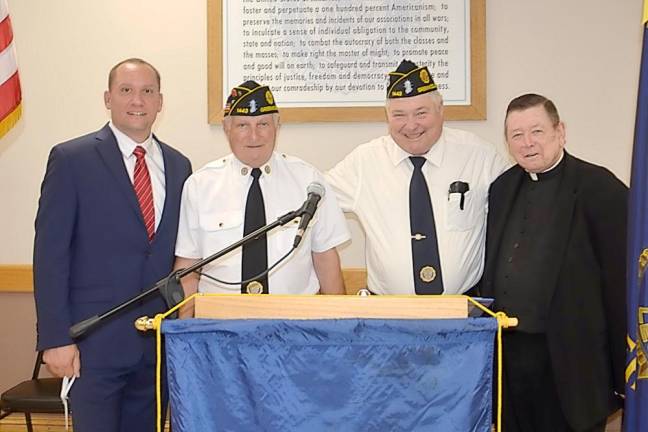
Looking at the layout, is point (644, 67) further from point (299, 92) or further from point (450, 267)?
point (299, 92)

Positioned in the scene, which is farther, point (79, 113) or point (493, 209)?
point (79, 113)

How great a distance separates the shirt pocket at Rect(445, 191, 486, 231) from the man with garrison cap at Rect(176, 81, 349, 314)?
39cm

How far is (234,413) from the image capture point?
5.10 ft

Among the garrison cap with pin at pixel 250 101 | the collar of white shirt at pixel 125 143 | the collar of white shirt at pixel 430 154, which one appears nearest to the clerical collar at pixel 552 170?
the collar of white shirt at pixel 430 154

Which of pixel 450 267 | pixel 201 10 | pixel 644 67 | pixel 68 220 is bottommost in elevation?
pixel 450 267

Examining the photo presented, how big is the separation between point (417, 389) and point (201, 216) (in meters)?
1.21

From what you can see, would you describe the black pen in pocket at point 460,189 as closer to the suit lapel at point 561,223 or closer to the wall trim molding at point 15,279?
the suit lapel at point 561,223

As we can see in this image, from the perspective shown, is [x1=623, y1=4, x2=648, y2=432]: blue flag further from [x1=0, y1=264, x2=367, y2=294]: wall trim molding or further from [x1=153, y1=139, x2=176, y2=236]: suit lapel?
[x1=0, y1=264, x2=367, y2=294]: wall trim molding

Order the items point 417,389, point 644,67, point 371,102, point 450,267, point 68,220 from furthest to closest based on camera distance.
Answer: point 371,102 → point 450,267 → point 68,220 → point 644,67 → point 417,389

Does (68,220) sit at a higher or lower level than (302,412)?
higher

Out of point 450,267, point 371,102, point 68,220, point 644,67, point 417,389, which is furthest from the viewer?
point 371,102

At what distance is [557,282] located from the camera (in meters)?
2.32

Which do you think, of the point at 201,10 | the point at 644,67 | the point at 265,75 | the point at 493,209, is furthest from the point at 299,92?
the point at 644,67

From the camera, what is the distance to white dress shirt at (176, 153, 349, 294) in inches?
97.7
